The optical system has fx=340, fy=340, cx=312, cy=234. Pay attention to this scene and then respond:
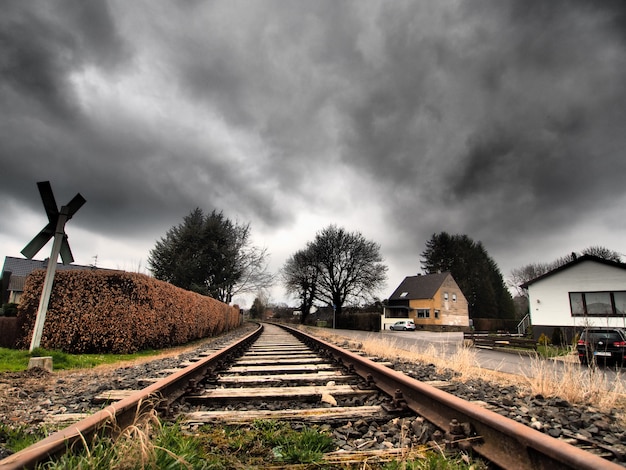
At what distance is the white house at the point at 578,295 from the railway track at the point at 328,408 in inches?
773

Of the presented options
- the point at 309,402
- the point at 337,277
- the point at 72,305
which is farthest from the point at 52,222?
the point at 337,277

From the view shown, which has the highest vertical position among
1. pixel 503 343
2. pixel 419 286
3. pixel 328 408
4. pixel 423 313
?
pixel 419 286

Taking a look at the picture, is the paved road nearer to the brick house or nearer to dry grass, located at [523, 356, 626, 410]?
dry grass, located at [523, 356, 626, 410]

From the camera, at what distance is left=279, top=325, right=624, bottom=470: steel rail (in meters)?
1.29

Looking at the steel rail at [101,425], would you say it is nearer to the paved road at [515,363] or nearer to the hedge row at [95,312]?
the paved road at [515,363]

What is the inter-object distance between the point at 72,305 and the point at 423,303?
4672 centimetres

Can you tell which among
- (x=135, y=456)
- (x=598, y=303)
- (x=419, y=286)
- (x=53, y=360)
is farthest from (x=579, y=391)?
(x=419, y=286)

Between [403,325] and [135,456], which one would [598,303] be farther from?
[135,456]

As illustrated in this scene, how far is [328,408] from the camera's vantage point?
2.67 metres

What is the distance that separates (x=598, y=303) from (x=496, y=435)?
2355 centimetres

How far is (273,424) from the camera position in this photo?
2.26 meters

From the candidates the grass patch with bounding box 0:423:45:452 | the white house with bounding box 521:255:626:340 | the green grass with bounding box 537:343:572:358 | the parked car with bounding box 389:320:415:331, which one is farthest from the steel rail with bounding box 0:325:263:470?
the parked car with bounding box 389:320:415:331

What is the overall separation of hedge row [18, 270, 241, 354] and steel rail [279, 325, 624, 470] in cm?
802

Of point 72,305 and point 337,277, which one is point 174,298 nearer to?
point 72,305
